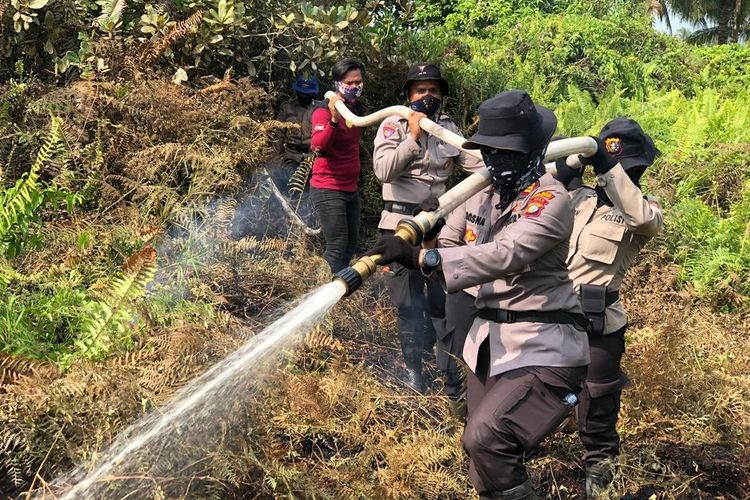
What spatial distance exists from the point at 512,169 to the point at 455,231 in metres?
0.56

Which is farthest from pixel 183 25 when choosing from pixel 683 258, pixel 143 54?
pixel 683 258

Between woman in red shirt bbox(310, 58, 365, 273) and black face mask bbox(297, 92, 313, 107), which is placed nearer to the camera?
woman in red shirt bbox(310, 58, 365, 273)

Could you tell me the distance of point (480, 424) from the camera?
108 inches

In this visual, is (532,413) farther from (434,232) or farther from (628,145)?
(628,145)

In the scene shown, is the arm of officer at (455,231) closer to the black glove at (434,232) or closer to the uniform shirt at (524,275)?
the black glove at (434,232)

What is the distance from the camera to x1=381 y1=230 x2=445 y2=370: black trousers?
4.55 m

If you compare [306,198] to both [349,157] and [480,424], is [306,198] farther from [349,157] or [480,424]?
[480,424]

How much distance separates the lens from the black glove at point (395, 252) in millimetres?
2680

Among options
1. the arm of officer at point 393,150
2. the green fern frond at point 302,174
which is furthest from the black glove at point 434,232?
the green fern frond at point 302,174

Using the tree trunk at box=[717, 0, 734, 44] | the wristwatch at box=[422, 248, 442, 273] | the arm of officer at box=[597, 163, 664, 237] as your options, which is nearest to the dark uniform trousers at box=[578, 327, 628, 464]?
the arm of officer at box=[597, 163, 664, 237]

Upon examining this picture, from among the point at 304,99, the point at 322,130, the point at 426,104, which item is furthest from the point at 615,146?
the point at 304,99

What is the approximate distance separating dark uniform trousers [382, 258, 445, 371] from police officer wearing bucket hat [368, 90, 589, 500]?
150cm

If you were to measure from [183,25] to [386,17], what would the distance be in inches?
101

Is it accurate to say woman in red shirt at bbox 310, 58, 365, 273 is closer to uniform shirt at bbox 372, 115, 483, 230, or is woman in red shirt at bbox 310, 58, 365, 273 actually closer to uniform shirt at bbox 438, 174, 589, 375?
uniform shirt at bbox 372, 115, 483, 230
